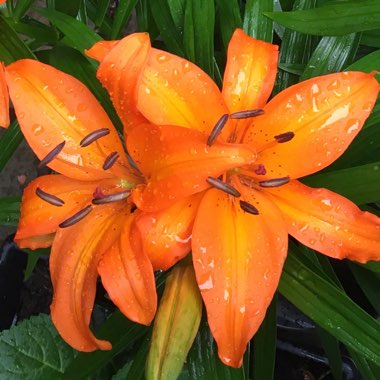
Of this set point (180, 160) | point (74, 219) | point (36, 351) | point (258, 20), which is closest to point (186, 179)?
point (180, 160)

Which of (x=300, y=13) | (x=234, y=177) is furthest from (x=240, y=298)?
(x=300, y=13)

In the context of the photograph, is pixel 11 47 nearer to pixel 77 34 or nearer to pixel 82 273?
pixel 77 34

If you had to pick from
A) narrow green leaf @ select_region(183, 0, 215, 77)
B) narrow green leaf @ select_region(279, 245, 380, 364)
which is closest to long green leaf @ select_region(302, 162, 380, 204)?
narrow green leaf @ select_region(279, 245, 380, 364)

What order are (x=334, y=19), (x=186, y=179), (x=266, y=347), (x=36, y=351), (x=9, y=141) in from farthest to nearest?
(x=36, y=351) → (x=9, y=141) → (x=266, y=347) → (x=334, y=19) → (x=186, y=179)

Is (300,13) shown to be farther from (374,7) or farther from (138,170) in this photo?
(138,170)

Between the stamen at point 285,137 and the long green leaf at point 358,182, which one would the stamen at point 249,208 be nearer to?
the stamen at point 285,137
